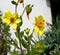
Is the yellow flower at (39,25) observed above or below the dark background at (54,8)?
above

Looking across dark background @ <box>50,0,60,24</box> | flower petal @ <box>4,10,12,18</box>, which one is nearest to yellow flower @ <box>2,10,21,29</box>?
flower petal @ <box>4,10,12,18</box>

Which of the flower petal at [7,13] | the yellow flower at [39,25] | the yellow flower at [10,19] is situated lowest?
the yellow flower at [39,25]

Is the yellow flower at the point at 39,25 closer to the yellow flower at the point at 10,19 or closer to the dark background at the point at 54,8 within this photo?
the yellow flower at the point at 10,19

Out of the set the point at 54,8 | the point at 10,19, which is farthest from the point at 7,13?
the point at 54,8

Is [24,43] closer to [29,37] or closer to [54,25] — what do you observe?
[29,37]

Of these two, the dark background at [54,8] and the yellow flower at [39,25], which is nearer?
the yellow flower at [39,25]

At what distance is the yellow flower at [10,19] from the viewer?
0.88 meters

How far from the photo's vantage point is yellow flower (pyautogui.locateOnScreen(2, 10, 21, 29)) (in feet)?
2.89

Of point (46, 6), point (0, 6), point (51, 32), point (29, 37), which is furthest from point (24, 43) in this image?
point (46, 6)

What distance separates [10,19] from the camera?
2.94ft

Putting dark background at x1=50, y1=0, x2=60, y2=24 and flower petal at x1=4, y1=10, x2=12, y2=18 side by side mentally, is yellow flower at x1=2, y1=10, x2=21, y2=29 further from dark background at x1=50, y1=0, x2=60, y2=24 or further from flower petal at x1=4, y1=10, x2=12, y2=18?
dark background at x1=50, y1=0, x2=60, y2=24

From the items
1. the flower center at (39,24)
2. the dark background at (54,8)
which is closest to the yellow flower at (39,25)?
the flower center at (39,24)

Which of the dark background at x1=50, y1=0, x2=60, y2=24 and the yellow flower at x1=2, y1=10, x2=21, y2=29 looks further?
the dark background at x1=50, y1=0, x2=60, y2=24

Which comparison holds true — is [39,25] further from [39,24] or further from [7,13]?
[7,13]
